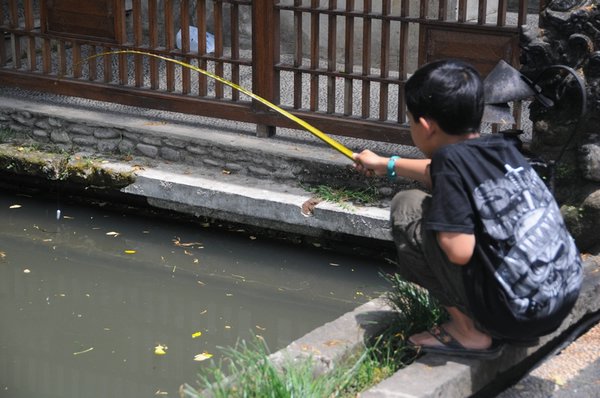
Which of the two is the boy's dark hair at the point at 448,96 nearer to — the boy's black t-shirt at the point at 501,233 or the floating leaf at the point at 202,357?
the boy's black t-shirt at the point at 501,233

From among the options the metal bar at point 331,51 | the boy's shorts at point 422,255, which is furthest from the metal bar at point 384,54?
the boy's shorts at point 422,255

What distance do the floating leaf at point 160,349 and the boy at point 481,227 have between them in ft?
7.49

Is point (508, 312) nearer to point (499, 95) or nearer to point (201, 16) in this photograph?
point (499, 95)

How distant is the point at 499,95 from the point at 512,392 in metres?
1.49

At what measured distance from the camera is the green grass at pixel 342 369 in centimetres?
352

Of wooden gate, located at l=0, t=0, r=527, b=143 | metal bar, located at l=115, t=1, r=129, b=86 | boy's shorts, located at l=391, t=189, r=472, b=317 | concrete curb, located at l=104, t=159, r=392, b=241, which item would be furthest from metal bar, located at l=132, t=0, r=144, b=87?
boy's shorts, located at l=391, t=189, r=472, b=317

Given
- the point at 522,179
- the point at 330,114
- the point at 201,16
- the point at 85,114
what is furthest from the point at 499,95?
the point at 85,114

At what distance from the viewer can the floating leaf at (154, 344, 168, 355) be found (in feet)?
18.6

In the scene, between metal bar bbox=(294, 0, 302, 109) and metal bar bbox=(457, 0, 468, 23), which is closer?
metal bar bbox=(457, 0, 468, 23)

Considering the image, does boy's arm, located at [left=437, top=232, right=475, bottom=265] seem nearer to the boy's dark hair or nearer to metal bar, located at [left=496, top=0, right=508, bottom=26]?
the boy's dark hair

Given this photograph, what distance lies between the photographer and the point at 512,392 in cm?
402

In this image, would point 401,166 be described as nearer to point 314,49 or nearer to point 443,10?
point 443,10

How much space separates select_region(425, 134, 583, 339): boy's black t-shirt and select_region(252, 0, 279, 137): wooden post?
412cm

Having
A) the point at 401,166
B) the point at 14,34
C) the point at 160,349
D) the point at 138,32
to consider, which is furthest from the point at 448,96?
the point at 14,34
